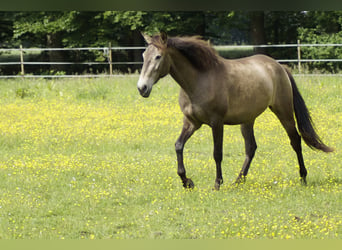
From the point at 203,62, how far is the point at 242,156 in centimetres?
360

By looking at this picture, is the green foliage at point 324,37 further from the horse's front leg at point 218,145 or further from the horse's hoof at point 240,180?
the horse's front leg at point 218,145

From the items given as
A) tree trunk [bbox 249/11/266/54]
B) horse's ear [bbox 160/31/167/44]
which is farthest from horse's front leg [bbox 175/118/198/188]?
tree trunk [bbox 249/11/266/54]

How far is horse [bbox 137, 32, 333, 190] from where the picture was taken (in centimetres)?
621

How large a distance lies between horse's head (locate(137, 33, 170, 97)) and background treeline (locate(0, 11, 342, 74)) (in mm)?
15678

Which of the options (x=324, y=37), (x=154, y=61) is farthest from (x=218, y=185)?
(x=324, y=37)

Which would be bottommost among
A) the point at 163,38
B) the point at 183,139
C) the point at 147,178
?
the point at 147,178

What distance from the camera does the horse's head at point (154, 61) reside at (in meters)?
5.64

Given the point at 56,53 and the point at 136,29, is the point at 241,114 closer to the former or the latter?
the point at 136,29

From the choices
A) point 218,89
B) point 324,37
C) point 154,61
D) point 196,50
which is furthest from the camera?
point 324,37

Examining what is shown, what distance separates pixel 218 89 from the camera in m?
6.63

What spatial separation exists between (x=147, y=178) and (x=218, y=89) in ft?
6.71

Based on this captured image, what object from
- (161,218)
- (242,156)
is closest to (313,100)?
(242,156)

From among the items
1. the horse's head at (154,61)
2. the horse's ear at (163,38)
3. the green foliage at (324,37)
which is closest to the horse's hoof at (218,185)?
the horse's head at (154,61)

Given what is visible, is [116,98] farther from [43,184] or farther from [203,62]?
[203,62]
